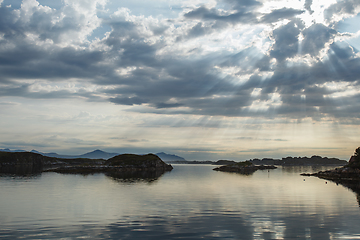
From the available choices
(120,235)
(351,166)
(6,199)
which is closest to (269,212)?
(120,235)

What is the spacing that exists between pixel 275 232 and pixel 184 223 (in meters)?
12.2

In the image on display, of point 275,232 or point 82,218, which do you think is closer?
point 275,232

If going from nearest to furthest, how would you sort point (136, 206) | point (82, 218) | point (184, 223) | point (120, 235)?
point (120, 235)
point (184, 223)
point (82, 218)
point (136, 206)

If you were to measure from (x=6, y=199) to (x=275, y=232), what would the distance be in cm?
5666

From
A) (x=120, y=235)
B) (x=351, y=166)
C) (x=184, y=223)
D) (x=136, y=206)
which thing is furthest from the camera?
(x=351, y=166)

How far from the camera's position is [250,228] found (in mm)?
34062

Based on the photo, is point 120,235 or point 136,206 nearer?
point 120,235

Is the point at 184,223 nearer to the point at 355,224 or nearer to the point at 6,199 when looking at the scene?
the point at 355,224

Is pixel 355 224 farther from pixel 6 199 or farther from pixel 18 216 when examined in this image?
pixel 6 199

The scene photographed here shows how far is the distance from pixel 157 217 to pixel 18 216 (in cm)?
2179

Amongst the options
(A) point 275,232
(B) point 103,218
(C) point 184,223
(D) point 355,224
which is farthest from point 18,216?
(D) point 355,224

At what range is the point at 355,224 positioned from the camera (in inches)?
1454

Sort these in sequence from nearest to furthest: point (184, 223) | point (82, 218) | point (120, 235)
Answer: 1. point (120, 235)
2. point (184, 223)
3. point (82, 218)

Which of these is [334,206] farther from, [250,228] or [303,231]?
[250,228]
